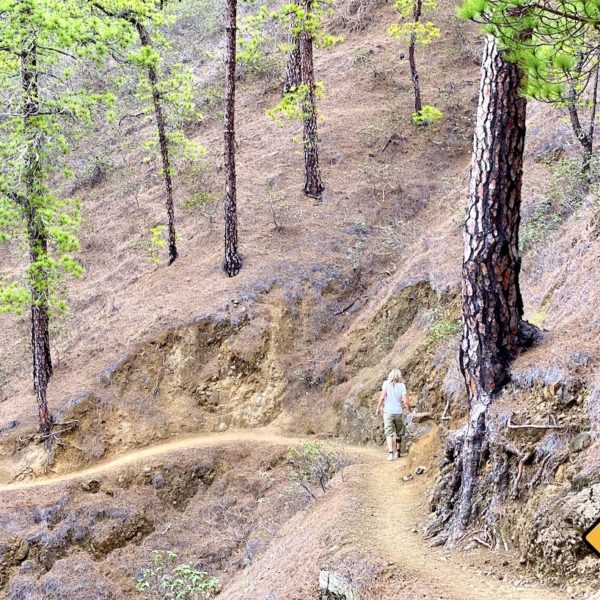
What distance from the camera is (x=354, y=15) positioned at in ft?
111

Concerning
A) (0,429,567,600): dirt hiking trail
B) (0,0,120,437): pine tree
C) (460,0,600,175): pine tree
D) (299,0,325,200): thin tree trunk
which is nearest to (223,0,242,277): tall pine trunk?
(299,0,325,200): thin tree trunk

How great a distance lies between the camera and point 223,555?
12.1 metres

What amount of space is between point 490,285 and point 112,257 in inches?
770

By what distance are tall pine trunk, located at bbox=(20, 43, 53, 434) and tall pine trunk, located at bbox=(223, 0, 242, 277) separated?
5.23 meters

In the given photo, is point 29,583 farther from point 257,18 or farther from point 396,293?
point 257,18

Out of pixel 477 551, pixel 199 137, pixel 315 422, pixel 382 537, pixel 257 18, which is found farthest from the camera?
pixel 199 137

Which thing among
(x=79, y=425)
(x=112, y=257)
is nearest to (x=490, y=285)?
(x=79, y=425)

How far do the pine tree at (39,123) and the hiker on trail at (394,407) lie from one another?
25.1 feet

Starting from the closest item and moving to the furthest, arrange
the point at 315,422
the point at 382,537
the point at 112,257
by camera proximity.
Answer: the point at 382,537
the point at 315,422
the point at 112,257

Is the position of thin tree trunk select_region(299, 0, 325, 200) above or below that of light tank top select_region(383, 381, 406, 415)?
above

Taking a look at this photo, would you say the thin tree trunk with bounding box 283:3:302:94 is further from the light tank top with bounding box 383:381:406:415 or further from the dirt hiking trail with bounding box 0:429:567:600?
the dirt hiking trail with bounding box 0:429:567:600

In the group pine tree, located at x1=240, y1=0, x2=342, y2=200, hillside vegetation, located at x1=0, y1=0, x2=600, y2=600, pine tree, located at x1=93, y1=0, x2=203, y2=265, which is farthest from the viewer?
pine tree, located at x1=240, y1=0, x2=342, y2=200

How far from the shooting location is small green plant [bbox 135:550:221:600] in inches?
404

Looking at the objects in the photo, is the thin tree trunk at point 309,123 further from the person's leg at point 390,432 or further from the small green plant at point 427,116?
the person's leg at point 390,432
